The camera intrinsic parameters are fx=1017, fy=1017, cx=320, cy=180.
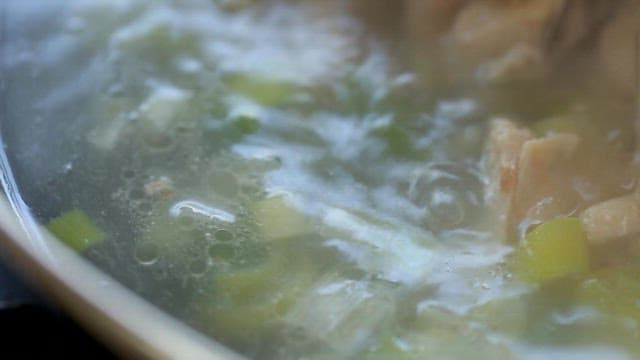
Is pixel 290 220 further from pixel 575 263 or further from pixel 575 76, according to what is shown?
pixel 575 76

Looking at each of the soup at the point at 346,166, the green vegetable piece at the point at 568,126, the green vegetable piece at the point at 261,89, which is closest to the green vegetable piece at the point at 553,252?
the soup at the point at 346,166

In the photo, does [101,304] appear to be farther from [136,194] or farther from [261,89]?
[261,89]

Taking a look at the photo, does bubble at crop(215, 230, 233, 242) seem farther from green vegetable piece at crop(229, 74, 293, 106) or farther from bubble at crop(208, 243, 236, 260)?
green vegetable piece at crop(229, 74, 293, 106)

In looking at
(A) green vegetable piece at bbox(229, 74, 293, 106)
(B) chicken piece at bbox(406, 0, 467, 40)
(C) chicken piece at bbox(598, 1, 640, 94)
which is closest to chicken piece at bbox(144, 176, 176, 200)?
(A) green vegetable piece at bbox(229, 74, 293, 106)

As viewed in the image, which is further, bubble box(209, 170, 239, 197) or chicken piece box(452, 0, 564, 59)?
chicken piece box(452, 0, 564, 59)

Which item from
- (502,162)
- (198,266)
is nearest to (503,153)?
(502,162)

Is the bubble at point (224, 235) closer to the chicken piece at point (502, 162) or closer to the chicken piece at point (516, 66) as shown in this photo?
the chicken piece at point (502, 162)

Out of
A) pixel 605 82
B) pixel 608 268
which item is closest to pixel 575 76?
pixel 605 82
